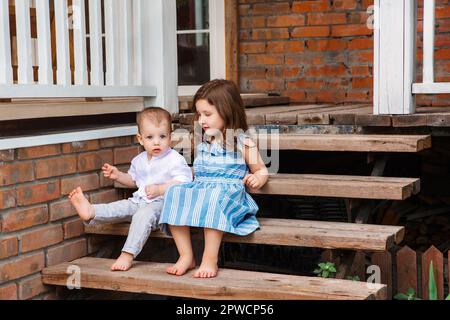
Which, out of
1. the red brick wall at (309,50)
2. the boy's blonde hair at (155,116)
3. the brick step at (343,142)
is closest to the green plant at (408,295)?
the brick step at (343,142)

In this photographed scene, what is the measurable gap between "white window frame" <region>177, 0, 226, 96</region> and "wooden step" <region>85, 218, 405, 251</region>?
241cm

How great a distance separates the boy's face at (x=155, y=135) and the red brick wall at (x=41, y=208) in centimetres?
32

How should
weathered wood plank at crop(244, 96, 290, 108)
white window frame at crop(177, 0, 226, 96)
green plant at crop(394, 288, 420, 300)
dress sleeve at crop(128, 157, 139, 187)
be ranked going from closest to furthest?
green plant at crop(394, 288, 420, 300) → dress sleeve at crop(128, 157, 139, 187) → weathered wood plank at crop(244, 96, 290, 108) → white window frame at crop(177, 0, 226, 96)

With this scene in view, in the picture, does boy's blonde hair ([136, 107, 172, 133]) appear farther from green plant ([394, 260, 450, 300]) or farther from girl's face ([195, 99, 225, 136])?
green plant ([394, 260, 450, 300])

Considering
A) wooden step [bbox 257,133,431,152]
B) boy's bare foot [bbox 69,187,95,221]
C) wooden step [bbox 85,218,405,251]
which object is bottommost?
wooden step [bbox 85,218,405,251]

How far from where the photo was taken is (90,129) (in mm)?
3643

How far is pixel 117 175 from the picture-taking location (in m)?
3.57

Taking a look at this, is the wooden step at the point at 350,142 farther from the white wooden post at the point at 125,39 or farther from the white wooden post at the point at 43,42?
the white wooden post at the point at 43,42

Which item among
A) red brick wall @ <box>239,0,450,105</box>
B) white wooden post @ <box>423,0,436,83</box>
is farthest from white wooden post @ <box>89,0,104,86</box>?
red brick wall @ <box>239,0,450,105</box>

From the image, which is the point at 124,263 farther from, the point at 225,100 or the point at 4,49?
the point at 4,49

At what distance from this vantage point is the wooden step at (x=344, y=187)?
3.26m

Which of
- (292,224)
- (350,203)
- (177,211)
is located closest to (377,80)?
(350,203)

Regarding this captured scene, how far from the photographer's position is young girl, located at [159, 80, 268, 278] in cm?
316
